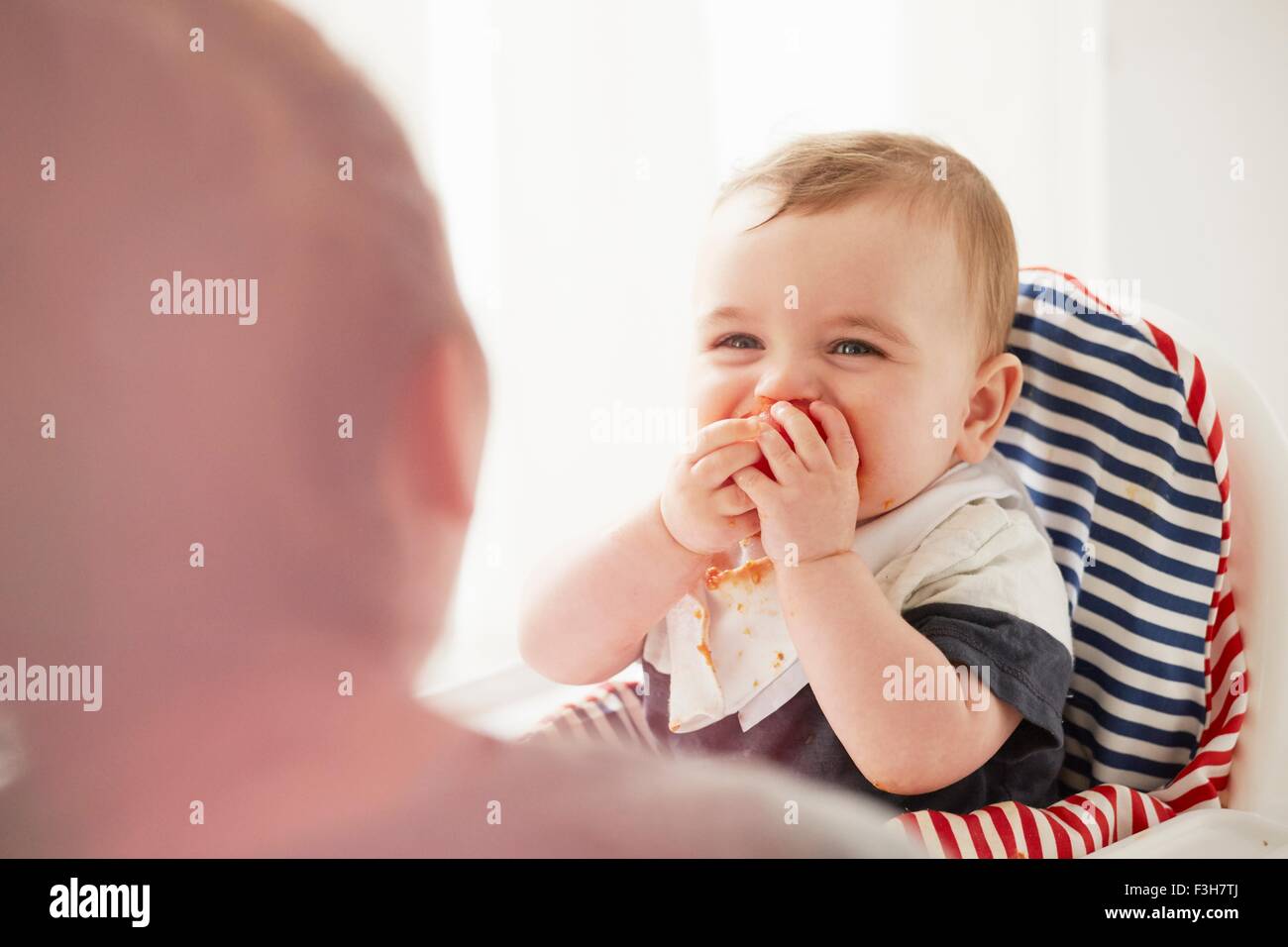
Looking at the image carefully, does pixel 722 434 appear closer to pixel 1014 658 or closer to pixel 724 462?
pixel 724 462

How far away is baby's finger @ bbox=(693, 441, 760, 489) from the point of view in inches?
24.0

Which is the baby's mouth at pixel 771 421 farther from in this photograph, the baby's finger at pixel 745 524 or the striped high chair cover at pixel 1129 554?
the striped high chair cover at pixel 1129 554

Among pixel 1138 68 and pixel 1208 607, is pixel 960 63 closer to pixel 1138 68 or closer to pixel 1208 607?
pixel 1138 68

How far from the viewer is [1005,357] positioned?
28.7 inches

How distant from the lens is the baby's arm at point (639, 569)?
62cm

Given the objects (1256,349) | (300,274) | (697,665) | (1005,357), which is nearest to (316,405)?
(300,274)

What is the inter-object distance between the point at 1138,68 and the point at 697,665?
997 millimetres

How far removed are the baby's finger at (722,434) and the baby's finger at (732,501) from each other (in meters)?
0.02

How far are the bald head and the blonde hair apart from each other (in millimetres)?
346

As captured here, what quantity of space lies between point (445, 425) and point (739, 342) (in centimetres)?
32

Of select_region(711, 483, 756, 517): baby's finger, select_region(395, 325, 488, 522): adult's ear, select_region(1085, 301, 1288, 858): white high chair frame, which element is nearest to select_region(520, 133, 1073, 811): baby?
select_region(711, 483, 756, 517): baby's finger

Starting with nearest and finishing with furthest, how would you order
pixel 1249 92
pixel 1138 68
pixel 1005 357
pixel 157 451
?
1. pixel 157 451
2. pixel 1005 357
3. pixel 1249 92
4. pixel 1138 68

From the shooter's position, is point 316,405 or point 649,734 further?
point 649,734

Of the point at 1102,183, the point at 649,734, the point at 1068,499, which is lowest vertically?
the point at 649,734
